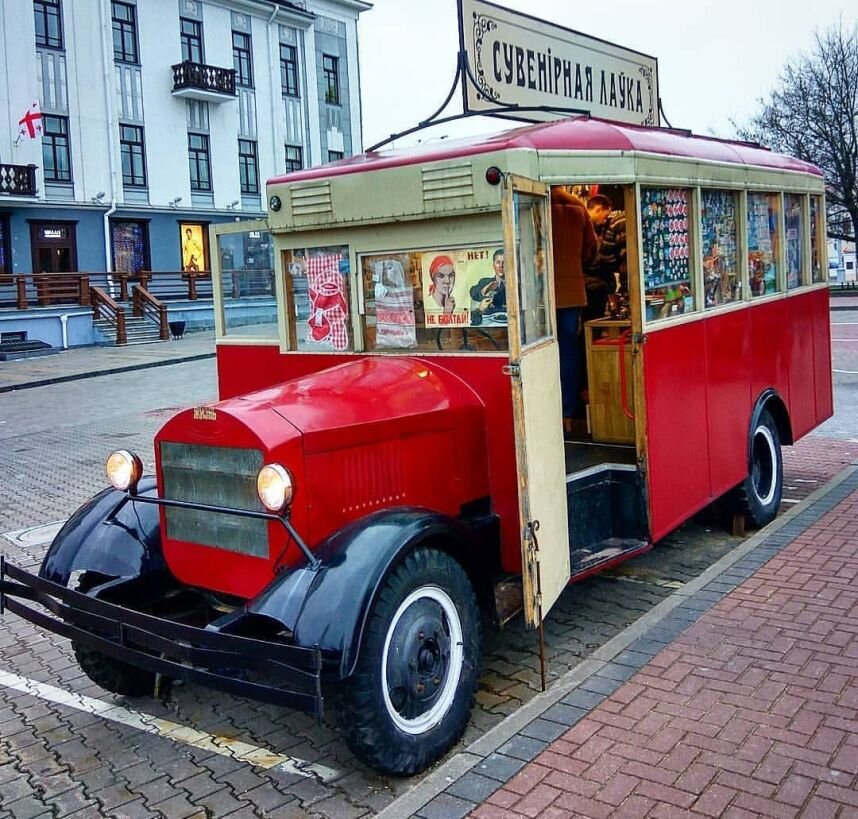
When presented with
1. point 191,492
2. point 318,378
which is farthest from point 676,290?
point 191,492

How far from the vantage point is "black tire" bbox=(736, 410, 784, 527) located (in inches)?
281

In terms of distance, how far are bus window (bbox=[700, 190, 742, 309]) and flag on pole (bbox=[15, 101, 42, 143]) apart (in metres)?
25.5

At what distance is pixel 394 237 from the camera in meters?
5.13

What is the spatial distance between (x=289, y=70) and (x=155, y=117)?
7.17m

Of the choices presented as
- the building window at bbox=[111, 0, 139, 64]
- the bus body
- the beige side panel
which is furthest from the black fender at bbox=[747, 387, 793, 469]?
the building window at bbox=[111, 0, 139, 64]

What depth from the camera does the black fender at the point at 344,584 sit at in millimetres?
3596

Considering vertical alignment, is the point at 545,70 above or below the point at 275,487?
above

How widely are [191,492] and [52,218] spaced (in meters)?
28.5

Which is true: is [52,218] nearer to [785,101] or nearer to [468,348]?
[468,348]

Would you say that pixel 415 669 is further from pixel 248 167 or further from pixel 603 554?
pixel 248 167

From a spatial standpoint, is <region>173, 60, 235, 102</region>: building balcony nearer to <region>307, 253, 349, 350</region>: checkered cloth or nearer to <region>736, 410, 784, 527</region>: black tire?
<region>736, 410, 784, 527</region>: black tire

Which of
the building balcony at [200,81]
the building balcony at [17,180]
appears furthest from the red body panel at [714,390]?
the building balcony at [200,81]

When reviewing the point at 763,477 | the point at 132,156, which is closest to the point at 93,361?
the point at 132,156

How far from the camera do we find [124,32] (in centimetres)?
3178
